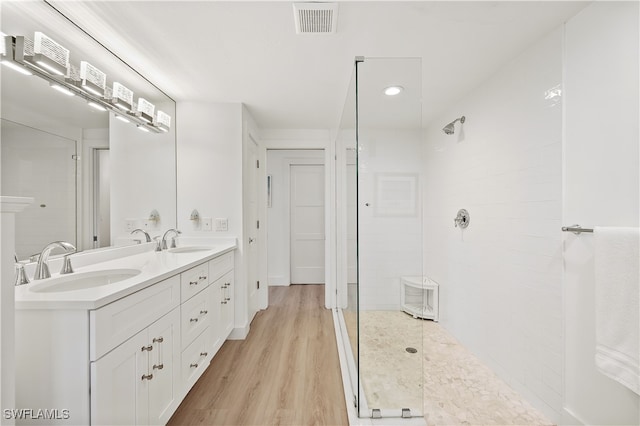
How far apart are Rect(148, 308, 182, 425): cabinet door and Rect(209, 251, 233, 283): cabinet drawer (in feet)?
1.68

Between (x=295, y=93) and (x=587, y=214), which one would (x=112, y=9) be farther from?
(x=587, y=214)

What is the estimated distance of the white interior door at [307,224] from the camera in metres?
4.50

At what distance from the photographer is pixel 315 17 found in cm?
137

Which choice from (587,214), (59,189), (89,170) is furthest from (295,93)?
(587,214)

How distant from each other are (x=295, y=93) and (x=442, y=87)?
120cm

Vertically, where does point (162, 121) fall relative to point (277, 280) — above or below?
above

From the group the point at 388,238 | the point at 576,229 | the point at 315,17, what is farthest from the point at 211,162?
the point at 576,229

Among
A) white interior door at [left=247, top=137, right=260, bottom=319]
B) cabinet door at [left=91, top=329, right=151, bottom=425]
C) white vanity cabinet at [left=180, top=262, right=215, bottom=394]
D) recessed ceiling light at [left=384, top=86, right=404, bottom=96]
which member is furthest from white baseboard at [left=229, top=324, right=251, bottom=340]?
recessed ceiling light at [left=384, top=86, right=404, bottom=96]

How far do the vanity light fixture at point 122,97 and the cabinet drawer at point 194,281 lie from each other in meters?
1.22

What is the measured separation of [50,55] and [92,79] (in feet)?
0.84

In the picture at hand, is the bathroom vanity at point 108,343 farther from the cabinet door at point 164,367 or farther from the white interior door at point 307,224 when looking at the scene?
the white interior door at point 307,224

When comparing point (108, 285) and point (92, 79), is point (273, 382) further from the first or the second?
point (92, 79)

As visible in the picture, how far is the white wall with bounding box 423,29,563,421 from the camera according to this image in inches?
59.9

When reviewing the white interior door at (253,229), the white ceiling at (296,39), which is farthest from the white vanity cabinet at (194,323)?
the white ceiling at (296,39)
